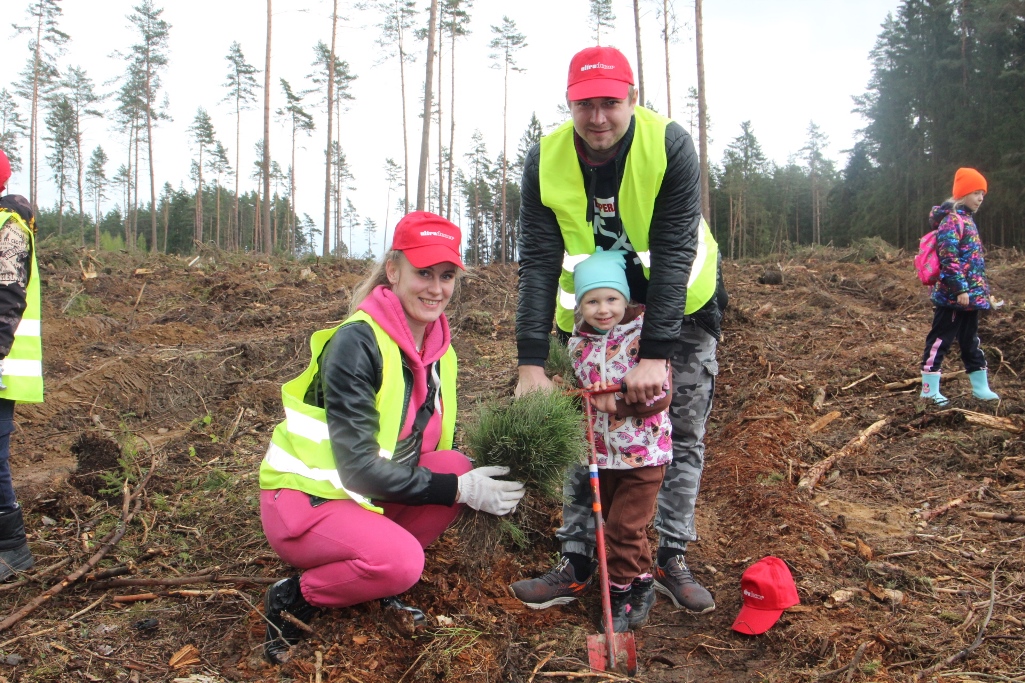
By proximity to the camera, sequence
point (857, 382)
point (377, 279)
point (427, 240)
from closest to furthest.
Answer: point (427, 240) < point (377, 279) < point (857, 382)

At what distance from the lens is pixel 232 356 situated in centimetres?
716

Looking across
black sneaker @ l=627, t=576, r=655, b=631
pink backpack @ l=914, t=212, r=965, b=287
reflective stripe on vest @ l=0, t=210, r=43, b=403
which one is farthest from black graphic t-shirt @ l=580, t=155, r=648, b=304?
pink backpack @ l=914, t=212, r=965, b=287

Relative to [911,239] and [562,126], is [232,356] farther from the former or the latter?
[911,239]

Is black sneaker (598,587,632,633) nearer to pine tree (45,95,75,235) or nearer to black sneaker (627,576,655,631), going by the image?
black sneaker (627,576,655,631)

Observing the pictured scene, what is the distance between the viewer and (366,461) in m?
2.26

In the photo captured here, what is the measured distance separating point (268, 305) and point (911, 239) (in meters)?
31.3

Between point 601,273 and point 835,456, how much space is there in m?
3.15

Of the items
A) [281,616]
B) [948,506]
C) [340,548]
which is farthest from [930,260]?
[281,616]

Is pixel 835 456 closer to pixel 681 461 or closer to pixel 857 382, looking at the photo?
pixel 857 382

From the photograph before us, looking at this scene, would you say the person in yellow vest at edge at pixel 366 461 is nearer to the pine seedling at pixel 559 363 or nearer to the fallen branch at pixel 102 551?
the pine seedling at pixel 559 363

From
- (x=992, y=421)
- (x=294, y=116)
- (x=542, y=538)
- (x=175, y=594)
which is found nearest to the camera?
(x=175, y=594)

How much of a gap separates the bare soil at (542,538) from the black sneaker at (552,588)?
0.17ft

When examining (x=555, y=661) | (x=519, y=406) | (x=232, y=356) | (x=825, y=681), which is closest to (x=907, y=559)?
(x=825, y=681)

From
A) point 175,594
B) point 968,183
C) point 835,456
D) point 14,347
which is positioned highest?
point 968,183
